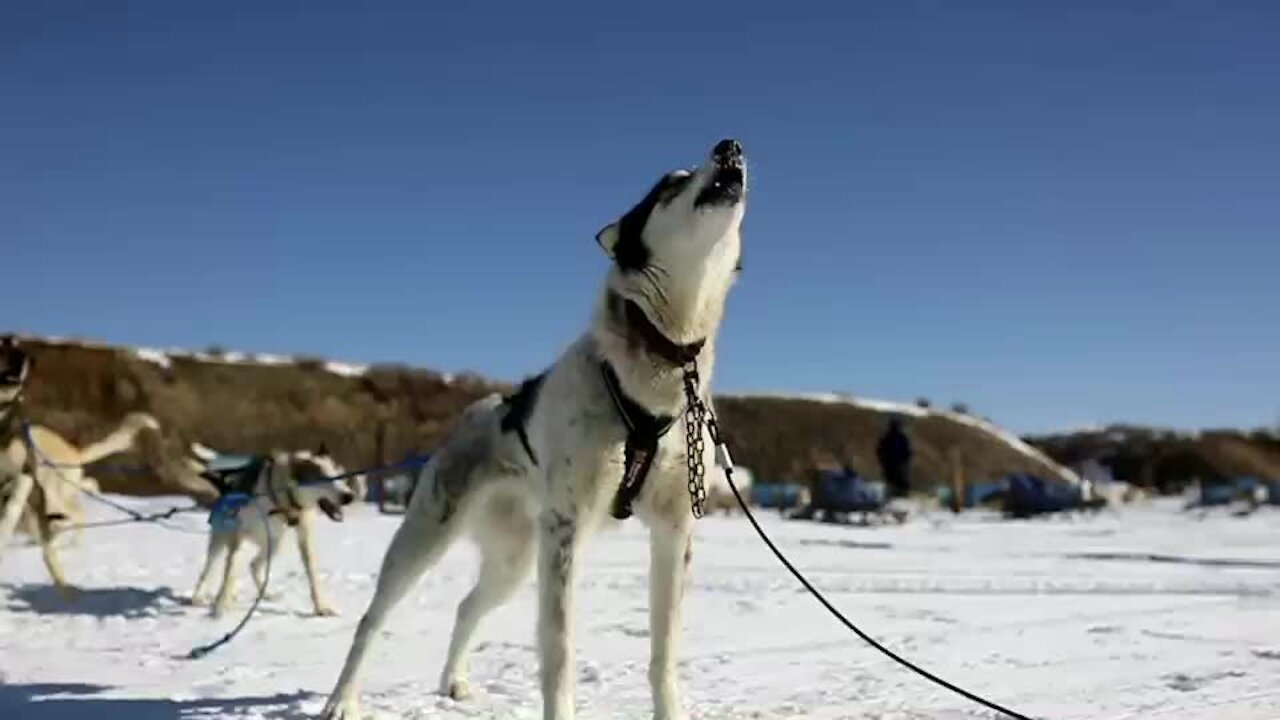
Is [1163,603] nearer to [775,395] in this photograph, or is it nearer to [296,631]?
[296,631]

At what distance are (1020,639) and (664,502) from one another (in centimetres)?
439

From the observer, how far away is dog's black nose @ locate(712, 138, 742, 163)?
4.20 m

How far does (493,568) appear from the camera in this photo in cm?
594

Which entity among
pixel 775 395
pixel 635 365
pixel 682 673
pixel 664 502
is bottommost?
pixel 682 673

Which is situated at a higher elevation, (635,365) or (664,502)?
(635,365)

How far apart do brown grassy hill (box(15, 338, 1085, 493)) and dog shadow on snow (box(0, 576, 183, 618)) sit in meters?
22.8

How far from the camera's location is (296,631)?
9.08 meters

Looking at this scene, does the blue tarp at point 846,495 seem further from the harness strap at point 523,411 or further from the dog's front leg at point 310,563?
the harness strap at point 523,411

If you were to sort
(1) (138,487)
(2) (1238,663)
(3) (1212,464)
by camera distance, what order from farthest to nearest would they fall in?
(3) (1212,464) → (1) (138,487) → (2) (1238,663)

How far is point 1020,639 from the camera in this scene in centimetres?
814

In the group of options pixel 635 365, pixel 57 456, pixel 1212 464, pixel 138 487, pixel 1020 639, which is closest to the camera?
pixel 635 365

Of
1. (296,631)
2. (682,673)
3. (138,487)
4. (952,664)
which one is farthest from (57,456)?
(138,487)

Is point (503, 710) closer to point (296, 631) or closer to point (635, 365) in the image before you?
point (635, 365)

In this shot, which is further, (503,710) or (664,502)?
(503,710)
